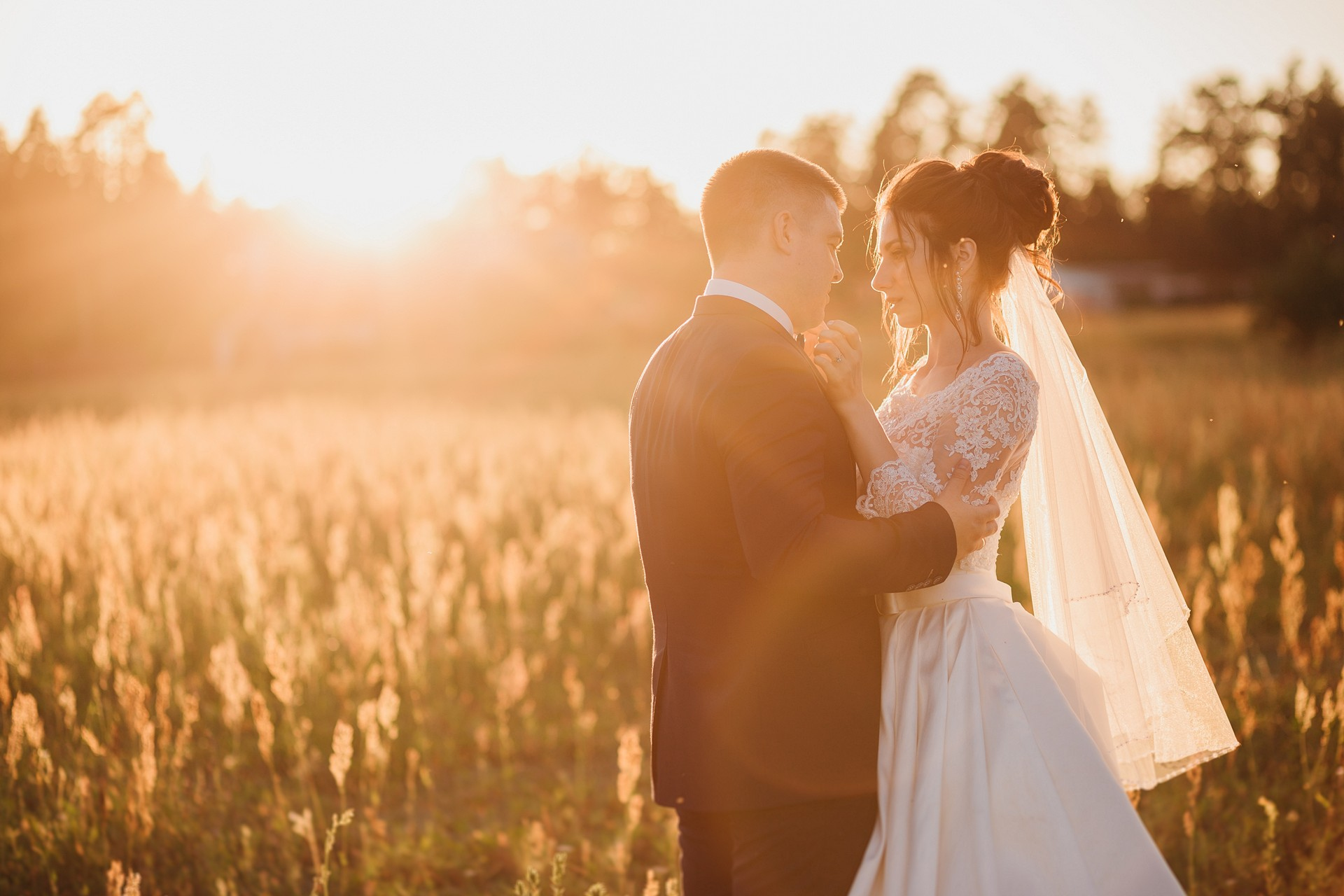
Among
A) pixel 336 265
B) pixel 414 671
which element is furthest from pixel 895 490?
pixel 336 265

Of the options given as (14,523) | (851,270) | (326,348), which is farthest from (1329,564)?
(326,348)

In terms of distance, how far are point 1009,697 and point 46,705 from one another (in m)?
5.52

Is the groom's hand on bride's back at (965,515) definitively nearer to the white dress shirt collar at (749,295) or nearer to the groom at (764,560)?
the groom at (764,560)

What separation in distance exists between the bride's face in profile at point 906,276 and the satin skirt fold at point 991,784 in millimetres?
1003

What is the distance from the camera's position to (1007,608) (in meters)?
2.65

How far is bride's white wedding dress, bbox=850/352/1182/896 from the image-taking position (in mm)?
2340

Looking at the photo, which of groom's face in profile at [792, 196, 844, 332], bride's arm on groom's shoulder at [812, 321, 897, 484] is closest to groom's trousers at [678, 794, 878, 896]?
bride's arm on groom's shoulder at [812, 321, 897, 484]

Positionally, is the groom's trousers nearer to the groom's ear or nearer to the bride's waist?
the bride's waist

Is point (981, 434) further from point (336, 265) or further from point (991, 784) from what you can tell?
point (336, 265)

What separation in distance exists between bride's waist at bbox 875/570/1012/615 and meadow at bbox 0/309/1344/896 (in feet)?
3.25

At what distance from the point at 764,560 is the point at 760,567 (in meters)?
0.02

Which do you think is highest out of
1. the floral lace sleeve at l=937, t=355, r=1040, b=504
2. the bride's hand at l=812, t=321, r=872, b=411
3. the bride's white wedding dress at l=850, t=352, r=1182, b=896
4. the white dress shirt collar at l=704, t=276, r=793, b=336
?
the white dress shirt collar at l=704, t=276, r=793, b=336

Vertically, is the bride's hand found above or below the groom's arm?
above

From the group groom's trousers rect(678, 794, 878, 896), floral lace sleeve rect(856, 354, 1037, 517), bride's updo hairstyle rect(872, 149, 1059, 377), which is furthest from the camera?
bride's updo hairstyle rect(872, 149, 1059, 377)
